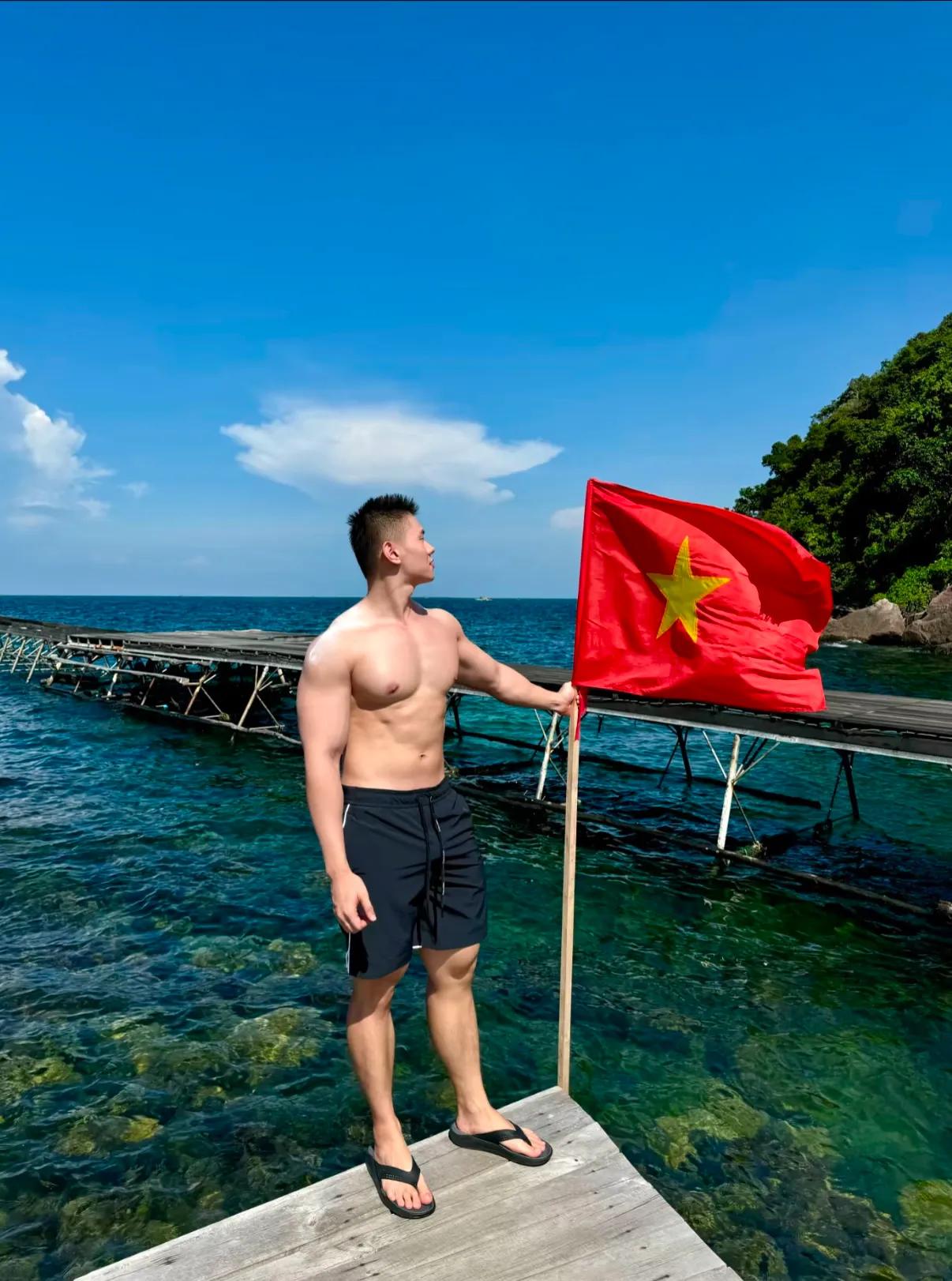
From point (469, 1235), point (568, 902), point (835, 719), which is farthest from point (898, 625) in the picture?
point (469, 1235)

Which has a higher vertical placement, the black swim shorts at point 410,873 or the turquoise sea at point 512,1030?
the black swim shorts at point 410,873

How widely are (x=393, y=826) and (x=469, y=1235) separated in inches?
64.9

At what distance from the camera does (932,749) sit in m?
9.87

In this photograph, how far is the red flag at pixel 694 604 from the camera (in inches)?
161

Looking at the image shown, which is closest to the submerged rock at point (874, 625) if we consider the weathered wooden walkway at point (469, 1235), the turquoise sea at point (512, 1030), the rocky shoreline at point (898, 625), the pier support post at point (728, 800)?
the rocky shoreline at point (898, 625)

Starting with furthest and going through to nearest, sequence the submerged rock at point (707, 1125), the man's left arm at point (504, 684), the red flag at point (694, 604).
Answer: the submerged rock at point (707, 1125)
the red flag at point (694, 604)
the man's left arm at point (504, 684)

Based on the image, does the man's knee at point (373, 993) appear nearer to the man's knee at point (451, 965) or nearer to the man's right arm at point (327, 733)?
the man's knee at point (451, 965)

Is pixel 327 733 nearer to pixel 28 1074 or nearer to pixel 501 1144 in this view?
pixel 501 1144

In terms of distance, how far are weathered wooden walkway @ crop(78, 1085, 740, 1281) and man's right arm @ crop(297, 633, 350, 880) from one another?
1463 millimetres

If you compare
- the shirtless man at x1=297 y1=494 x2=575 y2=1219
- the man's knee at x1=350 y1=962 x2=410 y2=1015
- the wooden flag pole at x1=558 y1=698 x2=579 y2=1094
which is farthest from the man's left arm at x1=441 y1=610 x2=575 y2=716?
the man's knee at x1=350 y1=962 x2=410 y2=1015

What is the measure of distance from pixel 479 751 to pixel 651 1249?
733 inches

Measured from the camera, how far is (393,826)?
10.8 feet

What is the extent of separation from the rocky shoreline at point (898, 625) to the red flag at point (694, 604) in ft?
154

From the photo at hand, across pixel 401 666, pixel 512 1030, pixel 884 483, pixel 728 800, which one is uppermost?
pixel 884 483
